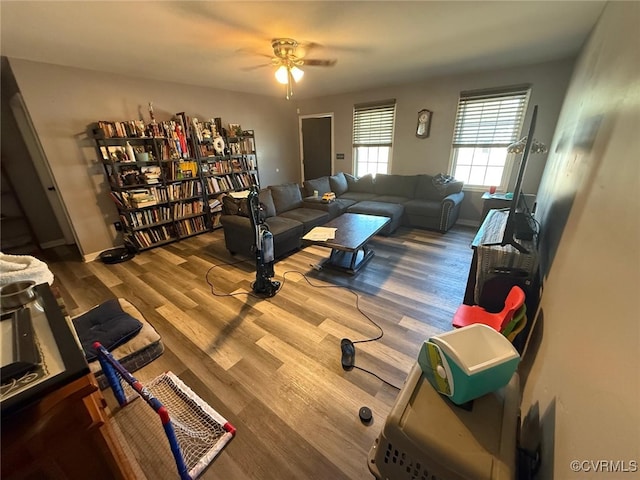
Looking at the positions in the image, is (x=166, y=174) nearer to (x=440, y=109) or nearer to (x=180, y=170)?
(x=180, y=170)

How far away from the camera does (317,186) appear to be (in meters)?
4.38

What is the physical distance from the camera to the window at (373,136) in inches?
182

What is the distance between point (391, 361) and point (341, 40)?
114 inches

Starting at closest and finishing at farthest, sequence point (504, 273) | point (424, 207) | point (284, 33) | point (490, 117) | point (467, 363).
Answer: point (467, 363)
point (504, 273)
point (284, 33)
point (490, 117)
point (424, 207)

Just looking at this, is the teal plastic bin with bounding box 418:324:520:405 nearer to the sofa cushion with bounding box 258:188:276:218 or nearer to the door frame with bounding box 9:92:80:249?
the sofa cushion with bounding box 258:188:276:218

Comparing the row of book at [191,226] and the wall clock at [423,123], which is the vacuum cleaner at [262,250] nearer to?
the row of book at [191,226]

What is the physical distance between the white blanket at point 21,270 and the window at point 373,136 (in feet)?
15.4

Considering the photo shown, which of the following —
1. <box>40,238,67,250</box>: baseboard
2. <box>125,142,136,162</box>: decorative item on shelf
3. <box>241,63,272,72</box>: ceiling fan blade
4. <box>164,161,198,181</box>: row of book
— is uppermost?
<box>241,63,272,72</box>: ceiling fan blade

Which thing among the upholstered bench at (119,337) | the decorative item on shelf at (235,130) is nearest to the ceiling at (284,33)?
the decorative item on shelf at (235,130)

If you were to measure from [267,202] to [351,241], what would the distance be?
1.52 metres

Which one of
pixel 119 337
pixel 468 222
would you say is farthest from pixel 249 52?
pixel 468 222

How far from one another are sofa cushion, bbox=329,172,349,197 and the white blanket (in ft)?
13.3

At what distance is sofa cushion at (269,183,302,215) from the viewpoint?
3.71 meters

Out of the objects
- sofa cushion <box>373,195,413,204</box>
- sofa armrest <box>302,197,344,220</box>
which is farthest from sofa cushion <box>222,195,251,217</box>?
sofa cushion <box>373,195,413,204</box>
